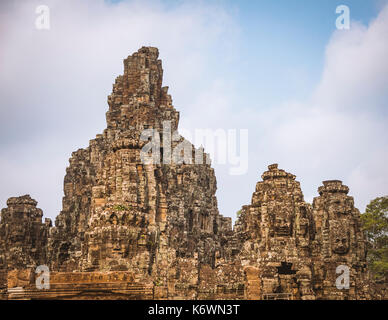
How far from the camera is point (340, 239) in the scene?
32.7 m

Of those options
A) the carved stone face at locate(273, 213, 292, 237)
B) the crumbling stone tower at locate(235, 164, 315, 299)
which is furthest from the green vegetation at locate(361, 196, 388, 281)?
the carved stone face at locate(273, 213, 292, 237)

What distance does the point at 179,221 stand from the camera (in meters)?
45.8

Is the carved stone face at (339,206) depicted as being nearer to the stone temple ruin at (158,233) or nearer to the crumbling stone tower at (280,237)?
the stone temple ruin at (158,233)

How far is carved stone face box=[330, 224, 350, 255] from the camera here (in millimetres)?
32594

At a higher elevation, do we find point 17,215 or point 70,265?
point 17,215

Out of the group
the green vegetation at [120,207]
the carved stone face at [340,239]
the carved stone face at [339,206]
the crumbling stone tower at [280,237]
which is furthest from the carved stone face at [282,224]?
the green vegetation at [120,207]

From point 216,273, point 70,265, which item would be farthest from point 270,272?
point 70,265

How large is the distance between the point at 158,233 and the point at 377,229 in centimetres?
2613

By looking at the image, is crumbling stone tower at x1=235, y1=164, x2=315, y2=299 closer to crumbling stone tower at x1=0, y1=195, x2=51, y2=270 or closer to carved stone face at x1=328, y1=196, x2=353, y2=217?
carved stone face at x1=328, y1=196, x2=353, y2=217

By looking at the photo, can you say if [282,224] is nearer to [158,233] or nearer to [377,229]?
[158,233]

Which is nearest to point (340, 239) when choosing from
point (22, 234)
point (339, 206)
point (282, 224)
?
point (339, 206)

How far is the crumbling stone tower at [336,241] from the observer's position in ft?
100
